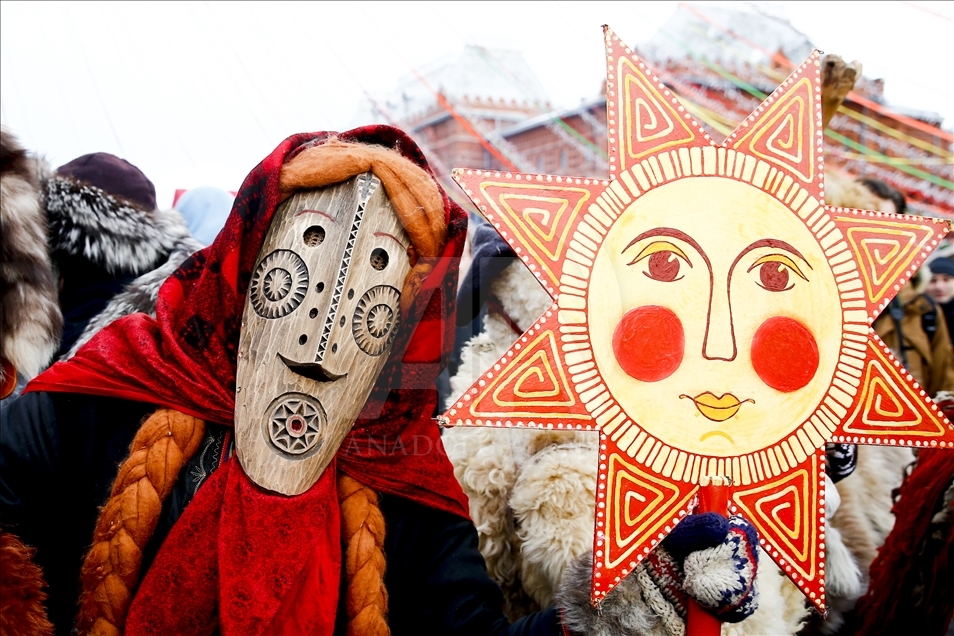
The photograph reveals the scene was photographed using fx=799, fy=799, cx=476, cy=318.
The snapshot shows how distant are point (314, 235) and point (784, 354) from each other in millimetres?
890

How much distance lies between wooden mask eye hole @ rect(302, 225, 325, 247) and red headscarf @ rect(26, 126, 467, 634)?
81 millimetres

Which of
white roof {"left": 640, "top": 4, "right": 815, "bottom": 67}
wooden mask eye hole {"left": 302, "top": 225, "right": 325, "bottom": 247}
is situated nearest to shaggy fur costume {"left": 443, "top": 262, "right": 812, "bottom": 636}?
wooden mask eye hole {"left": 302, "top": 225, "right": 325, "bottom": 247}

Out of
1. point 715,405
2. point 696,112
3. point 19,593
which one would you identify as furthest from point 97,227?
point 696,112

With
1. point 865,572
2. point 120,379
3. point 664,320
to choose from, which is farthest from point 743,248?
point 865,572

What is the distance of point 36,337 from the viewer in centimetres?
213

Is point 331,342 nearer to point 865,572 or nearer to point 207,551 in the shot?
point 207,551

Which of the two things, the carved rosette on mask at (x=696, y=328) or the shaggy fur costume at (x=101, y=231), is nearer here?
the carved rosette on mask at (x=696, y=328)

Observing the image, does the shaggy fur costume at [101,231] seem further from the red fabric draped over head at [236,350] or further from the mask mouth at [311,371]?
the mask mouth at [311,371]

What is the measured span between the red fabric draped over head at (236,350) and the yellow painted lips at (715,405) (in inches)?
20.3

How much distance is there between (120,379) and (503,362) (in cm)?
71

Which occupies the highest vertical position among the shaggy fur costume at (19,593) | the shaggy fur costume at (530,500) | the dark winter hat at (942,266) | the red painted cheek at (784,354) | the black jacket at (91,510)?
the dark winter hat at (942,266)

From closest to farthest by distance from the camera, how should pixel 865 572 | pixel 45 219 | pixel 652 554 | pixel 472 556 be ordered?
pixel 652 554 → pixel 472 556 → pixel 45 219 → pixel 865 572

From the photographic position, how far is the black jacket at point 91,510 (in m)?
1.41

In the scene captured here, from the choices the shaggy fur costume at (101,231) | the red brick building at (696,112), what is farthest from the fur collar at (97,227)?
the red brick building at (696,112)
